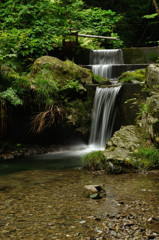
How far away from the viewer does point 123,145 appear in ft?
20.1

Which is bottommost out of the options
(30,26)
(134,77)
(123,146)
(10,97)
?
(123,146)

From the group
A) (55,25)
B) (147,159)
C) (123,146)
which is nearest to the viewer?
(147,159)

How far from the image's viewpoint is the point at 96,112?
30.7 ft

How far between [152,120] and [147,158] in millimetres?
969

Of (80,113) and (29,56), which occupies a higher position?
(29,56)

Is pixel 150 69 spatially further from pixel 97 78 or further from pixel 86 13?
pixel 86 13

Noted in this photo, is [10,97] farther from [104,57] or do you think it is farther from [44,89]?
[104,57]

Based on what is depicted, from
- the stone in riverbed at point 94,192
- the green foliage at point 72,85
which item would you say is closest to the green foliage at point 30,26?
the green foliage at point 72,85

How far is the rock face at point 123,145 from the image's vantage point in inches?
222

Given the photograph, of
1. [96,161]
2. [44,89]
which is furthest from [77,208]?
[44,89]

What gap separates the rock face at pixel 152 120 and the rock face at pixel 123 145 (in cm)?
35

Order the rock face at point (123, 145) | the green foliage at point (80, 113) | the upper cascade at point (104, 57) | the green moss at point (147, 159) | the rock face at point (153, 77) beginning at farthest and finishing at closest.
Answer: the upper cascade at point (104, 57)
the green foliage at point (80, 113)
the rock face at point (153, 77)
the rock face at point (123, 145)
the green moss at point (147, 159)

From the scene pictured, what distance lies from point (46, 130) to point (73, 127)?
988 millimetres

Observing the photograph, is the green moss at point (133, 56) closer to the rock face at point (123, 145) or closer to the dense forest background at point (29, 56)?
the dense forest background at point (29, 56)
